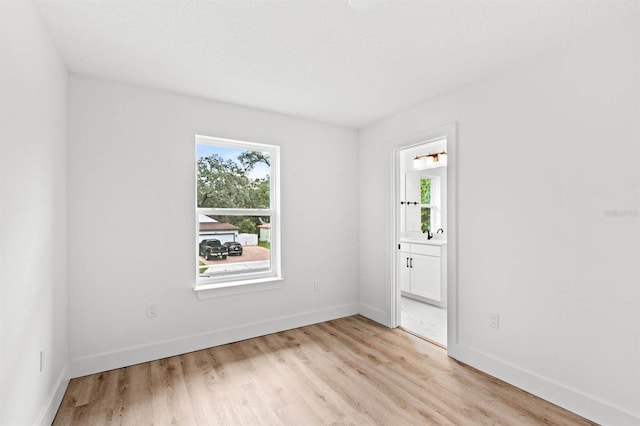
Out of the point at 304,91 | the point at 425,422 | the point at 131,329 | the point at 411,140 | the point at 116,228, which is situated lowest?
the point at 425,422

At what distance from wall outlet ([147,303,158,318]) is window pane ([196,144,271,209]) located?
1.01m

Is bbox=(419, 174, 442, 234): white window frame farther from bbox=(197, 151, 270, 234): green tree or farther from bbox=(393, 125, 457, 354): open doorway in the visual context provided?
bbox=(197, 151, 270, 234): green tree

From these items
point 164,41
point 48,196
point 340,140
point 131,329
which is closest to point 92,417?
point 131,329

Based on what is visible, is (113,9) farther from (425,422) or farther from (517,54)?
(425,422)

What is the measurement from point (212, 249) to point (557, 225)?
2.97 metres

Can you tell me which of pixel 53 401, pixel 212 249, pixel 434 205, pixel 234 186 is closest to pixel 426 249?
pixel 434 205

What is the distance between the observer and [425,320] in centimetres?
389

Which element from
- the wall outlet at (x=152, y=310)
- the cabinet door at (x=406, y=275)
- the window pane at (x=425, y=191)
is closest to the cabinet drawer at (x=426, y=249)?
the cabinet door at (x=406, y=275)

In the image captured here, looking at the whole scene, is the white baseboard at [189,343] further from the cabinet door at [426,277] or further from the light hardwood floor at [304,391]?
the cabinet door at [426,277]

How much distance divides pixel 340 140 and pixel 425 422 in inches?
120

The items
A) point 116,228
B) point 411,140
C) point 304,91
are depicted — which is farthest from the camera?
point 411,140

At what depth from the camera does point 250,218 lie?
138 inches

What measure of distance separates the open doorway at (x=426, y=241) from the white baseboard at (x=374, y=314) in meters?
0.13

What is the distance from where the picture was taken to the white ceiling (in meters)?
1.80
